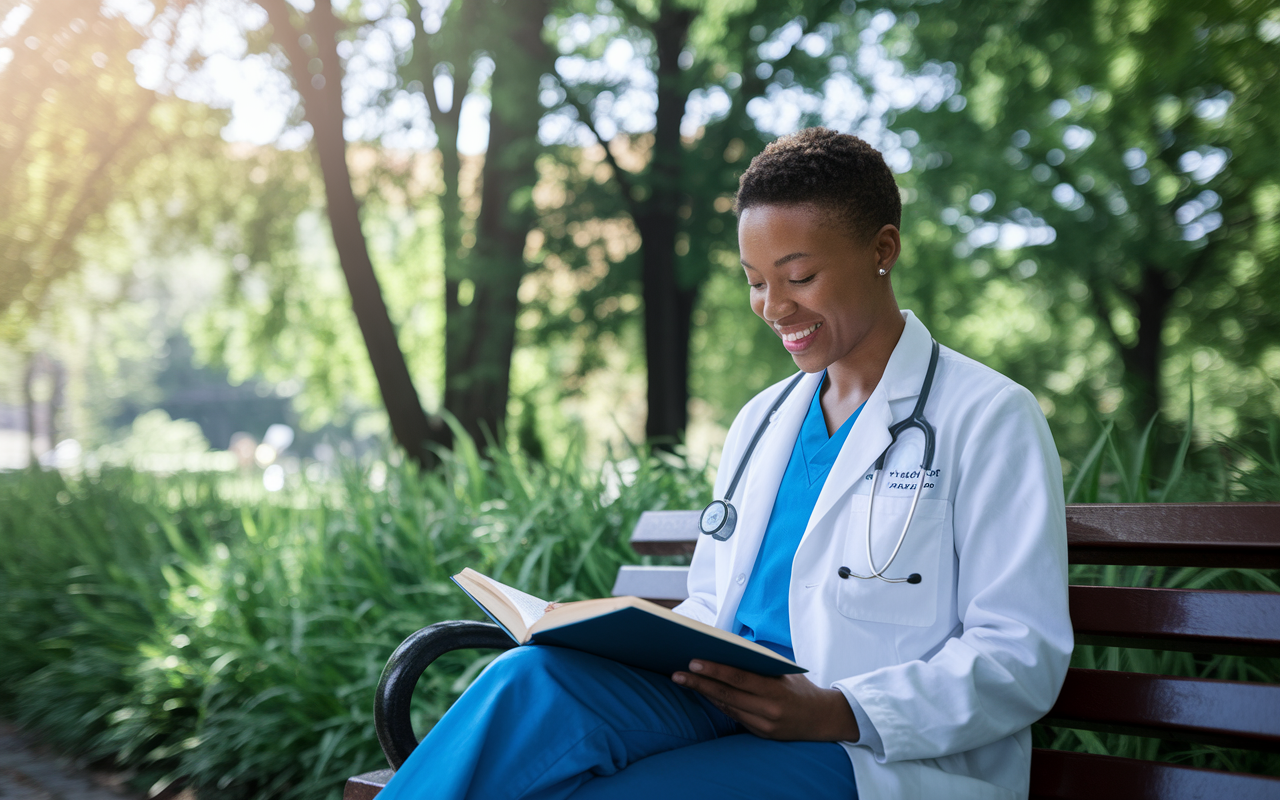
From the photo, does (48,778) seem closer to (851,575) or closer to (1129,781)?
(851,575)

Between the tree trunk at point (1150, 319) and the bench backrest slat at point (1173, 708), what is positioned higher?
the tree trunk at point (1150, 319)

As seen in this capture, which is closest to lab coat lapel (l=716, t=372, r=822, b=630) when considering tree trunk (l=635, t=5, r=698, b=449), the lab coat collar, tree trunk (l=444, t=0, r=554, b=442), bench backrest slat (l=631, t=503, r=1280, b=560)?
the lab coat collar

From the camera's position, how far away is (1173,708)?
1.70 meters

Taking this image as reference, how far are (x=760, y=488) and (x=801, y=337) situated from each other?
14.0 inches

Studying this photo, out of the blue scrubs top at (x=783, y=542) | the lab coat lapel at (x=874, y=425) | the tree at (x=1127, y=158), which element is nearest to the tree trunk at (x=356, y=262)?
the tree at (x=1127, y=158)

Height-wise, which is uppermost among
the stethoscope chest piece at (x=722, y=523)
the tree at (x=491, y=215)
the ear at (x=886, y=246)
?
the tree at (x=491, y=215)

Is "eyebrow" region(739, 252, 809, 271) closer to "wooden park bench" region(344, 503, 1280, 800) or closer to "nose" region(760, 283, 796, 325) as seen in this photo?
"nose" region(760, 283, 796, 325)

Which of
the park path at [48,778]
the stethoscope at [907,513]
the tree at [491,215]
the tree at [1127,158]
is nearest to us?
the stethoscope at [907,513]

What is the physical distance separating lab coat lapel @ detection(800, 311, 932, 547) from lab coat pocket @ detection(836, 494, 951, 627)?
0.09 metres

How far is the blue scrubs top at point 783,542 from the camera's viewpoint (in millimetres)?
2004

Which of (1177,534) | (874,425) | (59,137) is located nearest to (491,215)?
(59,137)

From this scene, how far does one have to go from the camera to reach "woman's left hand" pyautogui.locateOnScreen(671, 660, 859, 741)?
157 cm

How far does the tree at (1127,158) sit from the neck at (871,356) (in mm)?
2475

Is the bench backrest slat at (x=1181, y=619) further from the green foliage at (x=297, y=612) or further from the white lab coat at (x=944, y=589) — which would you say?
the green foliage at (x=297, y=612)
